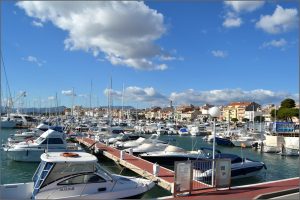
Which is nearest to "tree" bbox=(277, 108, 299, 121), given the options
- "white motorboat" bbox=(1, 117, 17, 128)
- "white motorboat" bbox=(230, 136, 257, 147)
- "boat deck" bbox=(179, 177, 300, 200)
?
"white motorboat" bbox=(230, 136, 257, 147)

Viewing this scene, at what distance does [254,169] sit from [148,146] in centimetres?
1238

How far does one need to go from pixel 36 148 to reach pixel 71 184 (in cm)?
1935

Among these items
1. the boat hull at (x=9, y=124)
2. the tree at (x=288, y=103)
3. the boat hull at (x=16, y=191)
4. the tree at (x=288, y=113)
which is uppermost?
the tree at (x=288, y=103)

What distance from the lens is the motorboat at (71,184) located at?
584 inches

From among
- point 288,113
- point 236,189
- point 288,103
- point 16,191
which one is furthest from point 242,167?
point 288,103

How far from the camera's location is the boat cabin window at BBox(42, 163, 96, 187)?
15.0 m

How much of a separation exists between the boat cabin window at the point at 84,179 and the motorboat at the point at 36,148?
56.4 ft

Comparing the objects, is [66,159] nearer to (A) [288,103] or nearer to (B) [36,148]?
(B) [36,148]

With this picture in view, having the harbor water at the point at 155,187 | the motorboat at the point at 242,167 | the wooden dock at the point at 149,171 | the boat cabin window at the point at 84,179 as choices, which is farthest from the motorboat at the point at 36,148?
the boat cabin window at the point at 84,179

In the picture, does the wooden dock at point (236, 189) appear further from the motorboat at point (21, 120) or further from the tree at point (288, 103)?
the tree at point (288, 103)

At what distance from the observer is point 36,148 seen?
33.1m

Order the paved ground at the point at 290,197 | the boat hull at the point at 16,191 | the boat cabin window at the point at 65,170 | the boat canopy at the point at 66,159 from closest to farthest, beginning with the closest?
the paved ground at the point at 290,197 < the boat cabin window at the point at 65,170 < the boat canopy at the point at 66,159 < the boat hull at the point at 16,191

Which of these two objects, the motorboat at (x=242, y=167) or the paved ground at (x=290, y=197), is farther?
the motorboat at (x=242, y=167)

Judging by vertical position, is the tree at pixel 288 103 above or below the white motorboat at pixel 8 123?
above
